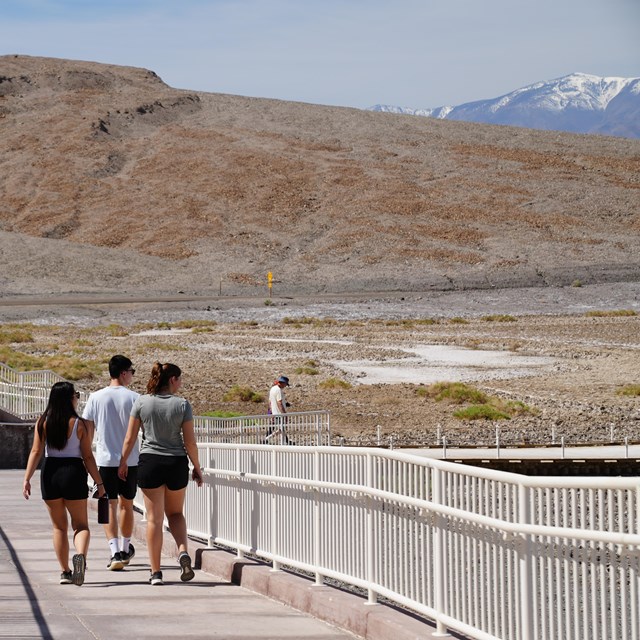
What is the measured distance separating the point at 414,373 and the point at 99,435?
1307 inches

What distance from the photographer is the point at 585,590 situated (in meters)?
5.77

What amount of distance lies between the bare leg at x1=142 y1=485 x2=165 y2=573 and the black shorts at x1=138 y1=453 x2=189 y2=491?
7 centimetres

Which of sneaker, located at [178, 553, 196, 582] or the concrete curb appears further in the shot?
sneaker, located at [178, 553, 196, 582]

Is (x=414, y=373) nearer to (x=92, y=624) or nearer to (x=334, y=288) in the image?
(x=92, y=624)

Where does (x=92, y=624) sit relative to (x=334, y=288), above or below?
below

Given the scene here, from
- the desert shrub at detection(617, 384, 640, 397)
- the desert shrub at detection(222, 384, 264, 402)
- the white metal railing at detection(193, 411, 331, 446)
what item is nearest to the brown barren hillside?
the desert shrub at detection(617, 384, 640, 397)

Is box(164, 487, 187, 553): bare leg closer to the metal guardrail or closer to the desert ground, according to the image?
the metal guardrail

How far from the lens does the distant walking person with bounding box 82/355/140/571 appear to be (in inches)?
401

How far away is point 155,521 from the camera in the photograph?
9.58m

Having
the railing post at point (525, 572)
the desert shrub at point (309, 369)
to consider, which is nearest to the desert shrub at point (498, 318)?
the desert shrub at point (309, 369)

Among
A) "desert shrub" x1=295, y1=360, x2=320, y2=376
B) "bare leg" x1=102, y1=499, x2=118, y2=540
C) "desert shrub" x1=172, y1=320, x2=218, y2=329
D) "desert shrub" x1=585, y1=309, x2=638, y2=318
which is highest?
"desert shrub" x1=585, y1=309, x2=638, y2=318

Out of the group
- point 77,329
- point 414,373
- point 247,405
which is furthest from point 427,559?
point 77,329

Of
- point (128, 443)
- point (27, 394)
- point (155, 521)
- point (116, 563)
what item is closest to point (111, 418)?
point (128, 443)

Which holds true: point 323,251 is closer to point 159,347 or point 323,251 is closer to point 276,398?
point 159,347
